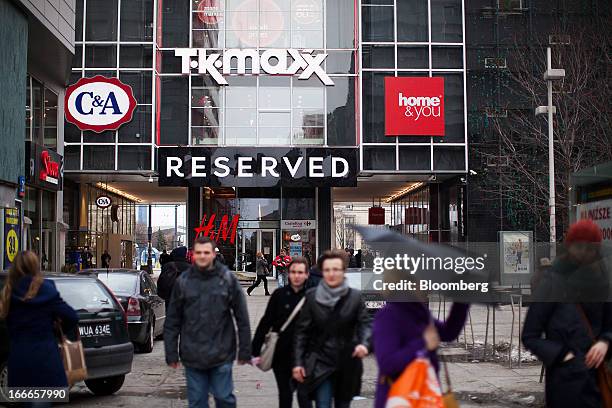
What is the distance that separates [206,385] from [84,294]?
138 inches

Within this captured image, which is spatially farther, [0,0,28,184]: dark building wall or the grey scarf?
[0,0,28,184]: dark building wall

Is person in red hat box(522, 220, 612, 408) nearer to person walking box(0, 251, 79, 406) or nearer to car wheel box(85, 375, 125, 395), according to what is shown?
person walking box(0, 251, 79, 406)

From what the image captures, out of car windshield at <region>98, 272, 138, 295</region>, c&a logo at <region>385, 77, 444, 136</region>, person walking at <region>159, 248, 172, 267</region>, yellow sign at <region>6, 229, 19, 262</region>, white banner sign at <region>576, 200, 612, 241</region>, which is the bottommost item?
car windshield at <region>98, 272, 138, 295</region>

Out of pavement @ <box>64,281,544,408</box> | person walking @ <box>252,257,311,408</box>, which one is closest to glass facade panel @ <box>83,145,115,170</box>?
pavement @ <box>64,281,544,408</box>

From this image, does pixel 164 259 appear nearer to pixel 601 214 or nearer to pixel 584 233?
pixel 601 214

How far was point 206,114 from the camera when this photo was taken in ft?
111

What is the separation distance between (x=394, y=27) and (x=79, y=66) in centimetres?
1300

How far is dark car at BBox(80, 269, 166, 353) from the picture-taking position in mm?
13570

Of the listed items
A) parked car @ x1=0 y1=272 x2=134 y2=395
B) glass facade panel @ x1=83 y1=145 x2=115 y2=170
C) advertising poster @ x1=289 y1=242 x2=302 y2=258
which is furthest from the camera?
advertising poster @ x1=289 y1=242 x2=302 y2=258

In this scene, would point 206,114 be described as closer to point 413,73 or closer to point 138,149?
point 138,149

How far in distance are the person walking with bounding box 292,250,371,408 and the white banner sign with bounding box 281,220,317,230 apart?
30.2 m

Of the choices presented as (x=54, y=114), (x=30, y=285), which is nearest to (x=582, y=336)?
(x=30, y=285)

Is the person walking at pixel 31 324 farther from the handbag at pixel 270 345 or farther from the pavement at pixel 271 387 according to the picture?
the pavement at pixel 271 387

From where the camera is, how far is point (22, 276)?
6414mm
